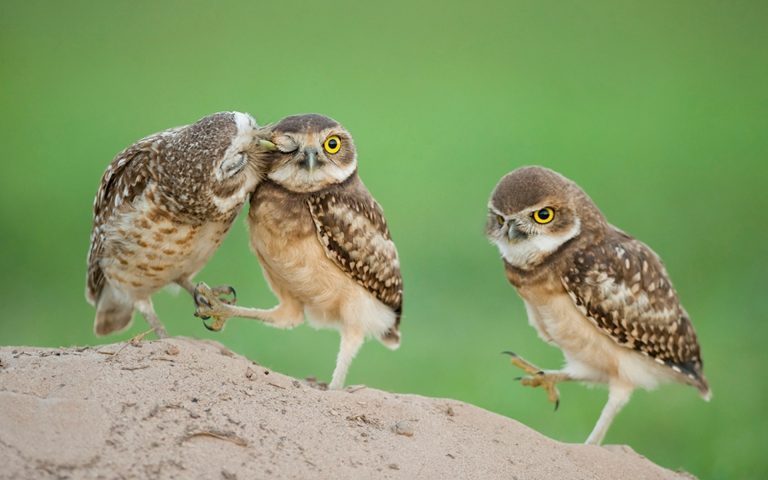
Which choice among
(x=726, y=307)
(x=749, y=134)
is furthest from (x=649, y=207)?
(x=749, y=134)

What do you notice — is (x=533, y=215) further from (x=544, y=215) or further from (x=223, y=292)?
(x=223, y=292)

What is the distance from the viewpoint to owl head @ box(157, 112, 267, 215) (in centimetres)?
563

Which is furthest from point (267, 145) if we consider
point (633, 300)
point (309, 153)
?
point (633, 300)

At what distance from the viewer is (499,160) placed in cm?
1476

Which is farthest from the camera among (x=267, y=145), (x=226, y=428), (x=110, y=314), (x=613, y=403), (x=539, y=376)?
(x=110, y=314)

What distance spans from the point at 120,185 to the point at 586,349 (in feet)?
9.91

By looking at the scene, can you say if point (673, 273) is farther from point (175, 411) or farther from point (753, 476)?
point (175, 411)

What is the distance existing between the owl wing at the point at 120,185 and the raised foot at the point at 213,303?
2.20ft

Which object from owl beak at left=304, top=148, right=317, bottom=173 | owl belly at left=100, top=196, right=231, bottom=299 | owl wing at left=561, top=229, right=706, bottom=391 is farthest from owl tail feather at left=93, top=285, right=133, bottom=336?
owl wing at left=561, top=229, right=706, bottom=391

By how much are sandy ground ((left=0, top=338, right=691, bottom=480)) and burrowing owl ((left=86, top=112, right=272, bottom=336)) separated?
74 cm

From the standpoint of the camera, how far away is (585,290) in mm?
6215

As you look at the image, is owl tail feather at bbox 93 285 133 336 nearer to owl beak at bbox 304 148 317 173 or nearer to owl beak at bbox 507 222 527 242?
owl beak at bbox 304 148 317 173

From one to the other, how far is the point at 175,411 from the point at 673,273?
31.6ft

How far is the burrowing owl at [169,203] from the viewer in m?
5.67
